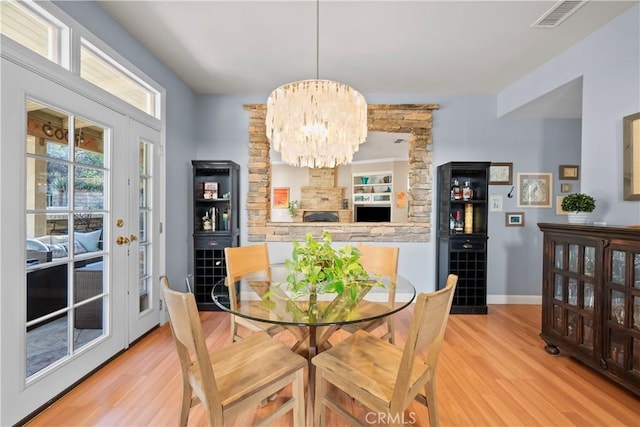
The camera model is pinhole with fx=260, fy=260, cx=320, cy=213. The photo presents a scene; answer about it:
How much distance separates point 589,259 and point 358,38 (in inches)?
101

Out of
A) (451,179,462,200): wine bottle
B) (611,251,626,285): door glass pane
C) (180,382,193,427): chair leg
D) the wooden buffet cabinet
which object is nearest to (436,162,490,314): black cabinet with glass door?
(451,179,462,200): wine bottle

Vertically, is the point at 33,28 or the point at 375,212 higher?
the point at 33,28

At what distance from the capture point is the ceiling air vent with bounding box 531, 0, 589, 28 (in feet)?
6.26

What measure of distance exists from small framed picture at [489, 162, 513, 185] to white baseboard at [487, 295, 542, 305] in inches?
58.8

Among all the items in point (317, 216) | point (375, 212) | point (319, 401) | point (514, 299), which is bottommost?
point (514, 299)

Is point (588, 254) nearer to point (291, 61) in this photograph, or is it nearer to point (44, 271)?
point (291, 61)

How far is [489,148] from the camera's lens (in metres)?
3.41

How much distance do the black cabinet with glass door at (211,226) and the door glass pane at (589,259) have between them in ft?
10.8

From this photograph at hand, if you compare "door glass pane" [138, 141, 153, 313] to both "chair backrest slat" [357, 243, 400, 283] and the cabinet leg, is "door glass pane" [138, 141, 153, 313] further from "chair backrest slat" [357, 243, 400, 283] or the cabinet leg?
the cabinet leg

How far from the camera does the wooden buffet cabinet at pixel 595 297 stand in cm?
169

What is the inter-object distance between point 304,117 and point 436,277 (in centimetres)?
275

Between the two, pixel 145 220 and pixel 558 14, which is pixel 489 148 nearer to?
pixel 558 14

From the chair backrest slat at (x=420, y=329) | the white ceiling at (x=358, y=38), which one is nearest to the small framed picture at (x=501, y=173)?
the white ceiling at (x=358, y=38)

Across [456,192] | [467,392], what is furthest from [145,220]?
[456,192]
